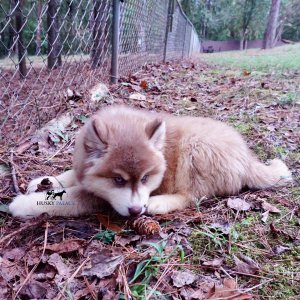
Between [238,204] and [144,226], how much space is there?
0.78 m

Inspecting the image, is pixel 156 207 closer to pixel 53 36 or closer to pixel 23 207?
pixel 23 207

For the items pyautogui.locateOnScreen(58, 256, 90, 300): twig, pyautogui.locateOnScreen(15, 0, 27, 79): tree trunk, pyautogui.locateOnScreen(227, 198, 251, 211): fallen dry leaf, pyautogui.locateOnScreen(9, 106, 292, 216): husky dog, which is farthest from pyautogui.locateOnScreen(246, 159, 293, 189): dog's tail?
pyautogui.locateOnScreen(15, 0, 27, 79): tree trunk

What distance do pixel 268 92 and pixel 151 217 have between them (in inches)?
190

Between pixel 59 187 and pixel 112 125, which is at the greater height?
pixel 112 125

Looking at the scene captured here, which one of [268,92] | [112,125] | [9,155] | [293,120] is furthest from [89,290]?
[268,92]

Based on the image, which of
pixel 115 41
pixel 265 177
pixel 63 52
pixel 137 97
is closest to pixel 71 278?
pixel 265 177

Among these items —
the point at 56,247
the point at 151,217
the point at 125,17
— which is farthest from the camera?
the point at 125,17

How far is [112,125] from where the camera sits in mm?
2518

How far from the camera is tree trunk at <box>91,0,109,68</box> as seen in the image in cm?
543

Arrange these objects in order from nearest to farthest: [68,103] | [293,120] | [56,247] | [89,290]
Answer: [89,290] < [56,247] < [68,103] < [293,120]

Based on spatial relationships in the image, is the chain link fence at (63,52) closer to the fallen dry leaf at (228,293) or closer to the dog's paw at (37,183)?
the dog's paw at (37,183)

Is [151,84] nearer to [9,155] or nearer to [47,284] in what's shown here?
[9,155]

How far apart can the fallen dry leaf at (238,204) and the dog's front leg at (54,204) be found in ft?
3.34

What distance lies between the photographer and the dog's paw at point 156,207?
257 cm
